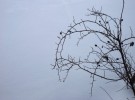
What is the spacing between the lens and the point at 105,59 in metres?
4.25

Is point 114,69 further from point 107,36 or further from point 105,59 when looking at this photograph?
point 107,36

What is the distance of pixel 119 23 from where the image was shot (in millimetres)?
4105

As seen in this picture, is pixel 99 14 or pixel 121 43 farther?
pixel 99 14

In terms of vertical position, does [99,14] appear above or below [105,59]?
above

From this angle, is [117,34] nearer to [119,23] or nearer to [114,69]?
[119,23]

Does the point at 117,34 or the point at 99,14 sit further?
the point at 99,14

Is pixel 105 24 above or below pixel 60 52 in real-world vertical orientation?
above

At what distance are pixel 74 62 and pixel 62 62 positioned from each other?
21cm

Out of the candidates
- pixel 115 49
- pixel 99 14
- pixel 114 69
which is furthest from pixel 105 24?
pixel 114 69

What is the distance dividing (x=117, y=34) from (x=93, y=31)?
40 cm

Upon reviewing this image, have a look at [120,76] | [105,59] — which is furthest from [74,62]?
[120,76]

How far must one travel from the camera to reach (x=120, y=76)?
Answer: 418cm

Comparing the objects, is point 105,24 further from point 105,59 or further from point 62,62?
point 62,62

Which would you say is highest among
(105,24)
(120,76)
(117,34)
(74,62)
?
(105,24)
